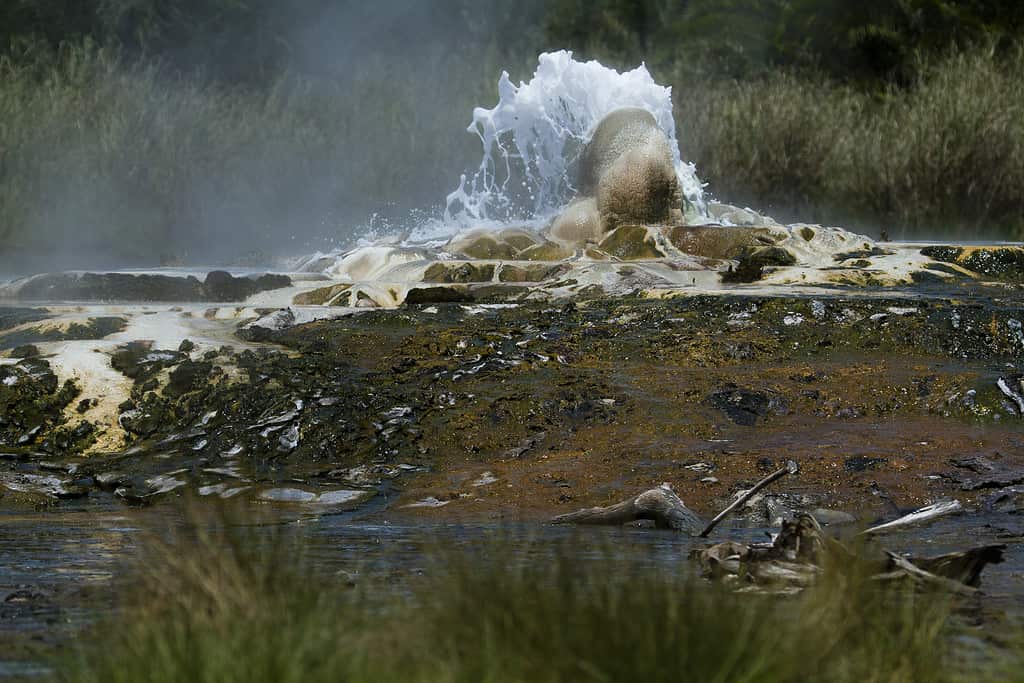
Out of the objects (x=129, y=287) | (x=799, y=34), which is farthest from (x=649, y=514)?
(x=799, y=34)

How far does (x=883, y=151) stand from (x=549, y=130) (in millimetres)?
7905

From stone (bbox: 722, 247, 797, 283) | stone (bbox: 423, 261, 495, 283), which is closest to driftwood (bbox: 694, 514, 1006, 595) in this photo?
stone (bbox: 722, 247, 797, 283)

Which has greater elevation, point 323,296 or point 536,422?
point 536,422

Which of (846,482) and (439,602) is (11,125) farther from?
(439,602)

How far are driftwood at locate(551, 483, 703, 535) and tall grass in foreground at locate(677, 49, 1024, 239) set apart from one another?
22501 mm

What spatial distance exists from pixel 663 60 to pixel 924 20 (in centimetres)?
808

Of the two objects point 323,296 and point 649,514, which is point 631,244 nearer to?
point 323,296

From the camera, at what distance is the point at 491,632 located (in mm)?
2857

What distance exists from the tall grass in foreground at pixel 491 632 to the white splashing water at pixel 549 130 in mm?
21949

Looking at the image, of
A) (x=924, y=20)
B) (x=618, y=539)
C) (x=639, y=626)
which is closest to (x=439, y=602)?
(x=639, y=626)

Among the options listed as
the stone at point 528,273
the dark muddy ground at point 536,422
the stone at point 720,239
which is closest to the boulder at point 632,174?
the stone at point 720,239

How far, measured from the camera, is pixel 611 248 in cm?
2125

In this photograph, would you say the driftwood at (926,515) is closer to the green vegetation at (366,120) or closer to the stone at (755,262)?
the stone at (755,262)

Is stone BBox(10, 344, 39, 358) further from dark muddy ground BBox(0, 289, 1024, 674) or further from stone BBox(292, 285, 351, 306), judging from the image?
stone BBox(292, 285, 351, 306)
